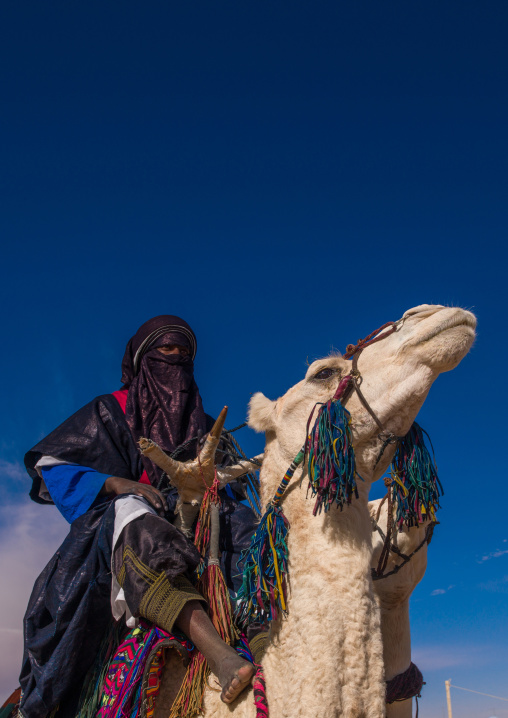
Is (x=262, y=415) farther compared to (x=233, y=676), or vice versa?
(x=262, y=415)

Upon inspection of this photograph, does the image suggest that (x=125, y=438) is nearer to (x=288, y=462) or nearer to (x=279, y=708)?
(x=288, y=462)

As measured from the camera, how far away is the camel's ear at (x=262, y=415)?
12.9ft

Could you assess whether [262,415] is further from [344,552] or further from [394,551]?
[394,551]

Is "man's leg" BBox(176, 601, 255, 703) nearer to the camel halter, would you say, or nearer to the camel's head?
the camel halter

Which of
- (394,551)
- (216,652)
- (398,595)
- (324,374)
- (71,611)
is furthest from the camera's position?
(398,595)

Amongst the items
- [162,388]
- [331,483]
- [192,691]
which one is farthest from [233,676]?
[162,388]

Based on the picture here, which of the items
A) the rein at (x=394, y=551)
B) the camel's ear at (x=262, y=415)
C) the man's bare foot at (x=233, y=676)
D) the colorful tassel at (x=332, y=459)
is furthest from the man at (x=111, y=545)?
the rein at (x=394, y=551)

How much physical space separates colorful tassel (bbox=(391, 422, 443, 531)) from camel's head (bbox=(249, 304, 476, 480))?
0.40 ft

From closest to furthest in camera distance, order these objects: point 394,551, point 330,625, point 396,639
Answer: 1. point 330,625
2. point 394,551
3. point 396,639

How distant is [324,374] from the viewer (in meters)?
3.77

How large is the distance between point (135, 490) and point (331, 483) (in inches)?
56.8

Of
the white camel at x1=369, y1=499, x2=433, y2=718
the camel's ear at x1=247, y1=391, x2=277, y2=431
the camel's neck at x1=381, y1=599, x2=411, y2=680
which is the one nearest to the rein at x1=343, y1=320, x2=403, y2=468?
the camel's ear at x1=247, y1=391, x2=277, y2=431

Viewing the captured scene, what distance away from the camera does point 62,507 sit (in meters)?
4.46

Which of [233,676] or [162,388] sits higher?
[162,388]
